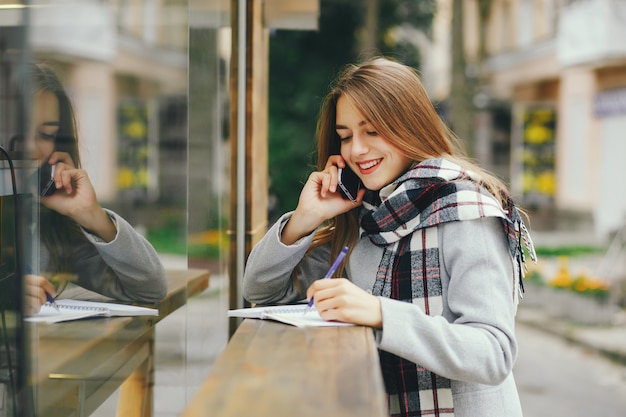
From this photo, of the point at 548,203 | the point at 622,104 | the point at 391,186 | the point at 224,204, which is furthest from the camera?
the point at 548,203

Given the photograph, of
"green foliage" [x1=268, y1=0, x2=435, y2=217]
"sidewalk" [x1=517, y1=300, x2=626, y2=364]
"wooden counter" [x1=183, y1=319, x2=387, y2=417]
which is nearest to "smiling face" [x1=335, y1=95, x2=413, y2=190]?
"wooden counter" [x1=183, y1=319, x2=387, y2=417]

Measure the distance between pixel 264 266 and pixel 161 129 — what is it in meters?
0.48

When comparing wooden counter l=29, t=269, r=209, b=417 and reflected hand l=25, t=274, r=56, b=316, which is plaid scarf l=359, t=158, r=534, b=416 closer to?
wooden counter l=29, t=269, r=209, b=417

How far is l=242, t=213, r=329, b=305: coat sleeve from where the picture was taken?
6.62 ft

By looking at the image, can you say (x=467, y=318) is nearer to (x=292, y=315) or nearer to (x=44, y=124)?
(x=292, y=315)

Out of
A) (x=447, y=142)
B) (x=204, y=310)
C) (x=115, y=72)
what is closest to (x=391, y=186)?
(x=447, y=142)

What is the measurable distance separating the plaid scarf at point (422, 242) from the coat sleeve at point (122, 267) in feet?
1.80

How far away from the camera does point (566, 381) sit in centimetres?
644

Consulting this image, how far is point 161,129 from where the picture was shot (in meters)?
2.19

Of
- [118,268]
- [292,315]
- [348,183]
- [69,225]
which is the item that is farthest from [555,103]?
[69,225]

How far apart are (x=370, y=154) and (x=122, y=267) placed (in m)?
0.63

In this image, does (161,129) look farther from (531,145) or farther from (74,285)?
(531,145)

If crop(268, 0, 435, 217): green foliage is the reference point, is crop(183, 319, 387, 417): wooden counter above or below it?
below

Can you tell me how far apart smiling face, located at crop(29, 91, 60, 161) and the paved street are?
16.6 feet
